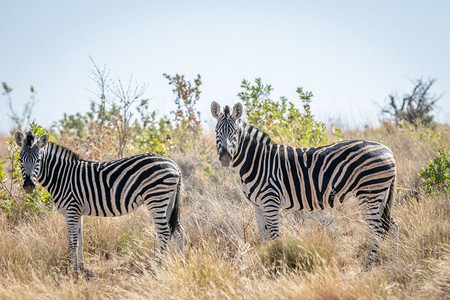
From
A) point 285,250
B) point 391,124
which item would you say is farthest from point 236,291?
point 391,124

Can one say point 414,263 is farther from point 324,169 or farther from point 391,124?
point 391,124

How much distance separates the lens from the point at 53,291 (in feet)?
16.3

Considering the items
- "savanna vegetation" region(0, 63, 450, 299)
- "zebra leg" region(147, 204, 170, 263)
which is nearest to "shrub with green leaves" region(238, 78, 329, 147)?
"savanna vegetation" region(0, 63, 450, 299)

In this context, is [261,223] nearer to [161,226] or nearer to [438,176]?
[161,226]

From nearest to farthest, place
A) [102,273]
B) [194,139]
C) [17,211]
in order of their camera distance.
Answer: [102,273] → [17,211] → [194,139]

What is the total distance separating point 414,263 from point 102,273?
13.9 ft

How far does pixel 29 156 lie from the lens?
18.9 ft

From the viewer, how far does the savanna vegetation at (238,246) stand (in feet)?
14.7

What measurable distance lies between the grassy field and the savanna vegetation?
0.02 metres

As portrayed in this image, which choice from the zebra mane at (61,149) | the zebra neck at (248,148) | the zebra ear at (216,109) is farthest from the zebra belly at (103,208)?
the zebra ear at (216,109)

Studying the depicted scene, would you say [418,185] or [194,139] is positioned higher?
[194,139]

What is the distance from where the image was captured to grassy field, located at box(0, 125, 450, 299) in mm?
4381

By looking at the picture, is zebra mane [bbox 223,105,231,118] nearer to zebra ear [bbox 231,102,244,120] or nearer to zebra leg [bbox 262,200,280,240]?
zebra ear [bbox 231,102,244,120]

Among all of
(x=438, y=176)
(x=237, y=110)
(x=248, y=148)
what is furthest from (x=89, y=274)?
(x=438, y=176)
